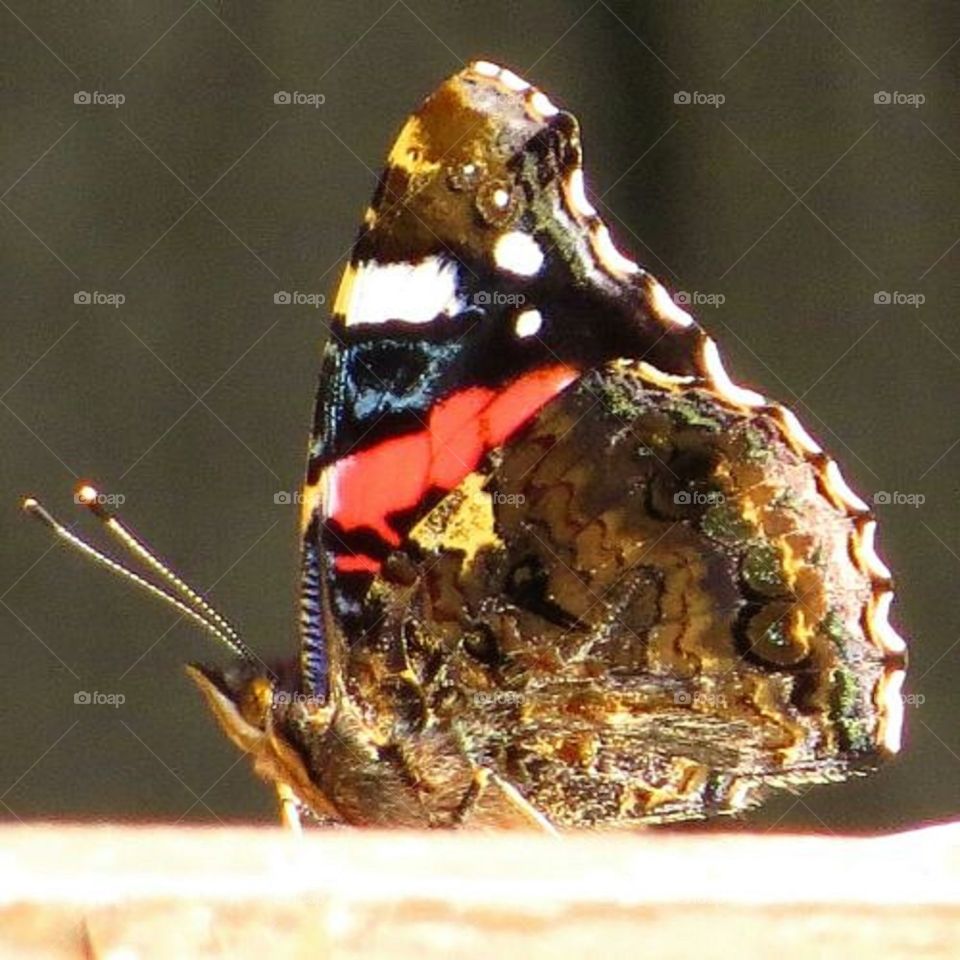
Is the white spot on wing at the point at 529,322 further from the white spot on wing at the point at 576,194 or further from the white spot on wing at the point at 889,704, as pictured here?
the white spot on wing at the point at 889,704

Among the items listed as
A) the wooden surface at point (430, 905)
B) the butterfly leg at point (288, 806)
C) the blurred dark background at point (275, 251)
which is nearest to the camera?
the wooden surface at point (430, 905)

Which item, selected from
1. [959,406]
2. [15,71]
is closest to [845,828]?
[959,406]

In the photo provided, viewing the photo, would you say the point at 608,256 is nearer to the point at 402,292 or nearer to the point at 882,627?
the point at 402,292

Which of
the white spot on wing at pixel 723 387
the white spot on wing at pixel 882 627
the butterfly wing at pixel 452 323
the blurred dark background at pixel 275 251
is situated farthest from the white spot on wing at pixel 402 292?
the blurred dark background at pixel 275 251

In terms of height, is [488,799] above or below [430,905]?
below

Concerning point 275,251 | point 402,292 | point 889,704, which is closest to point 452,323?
point 402,292

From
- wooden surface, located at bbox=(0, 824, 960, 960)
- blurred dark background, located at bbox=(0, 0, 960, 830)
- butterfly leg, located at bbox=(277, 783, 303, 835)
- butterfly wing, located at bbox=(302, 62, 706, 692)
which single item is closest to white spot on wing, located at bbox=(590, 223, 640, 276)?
butterfly wing, located at bbox=(302, 62, 706, 692)
